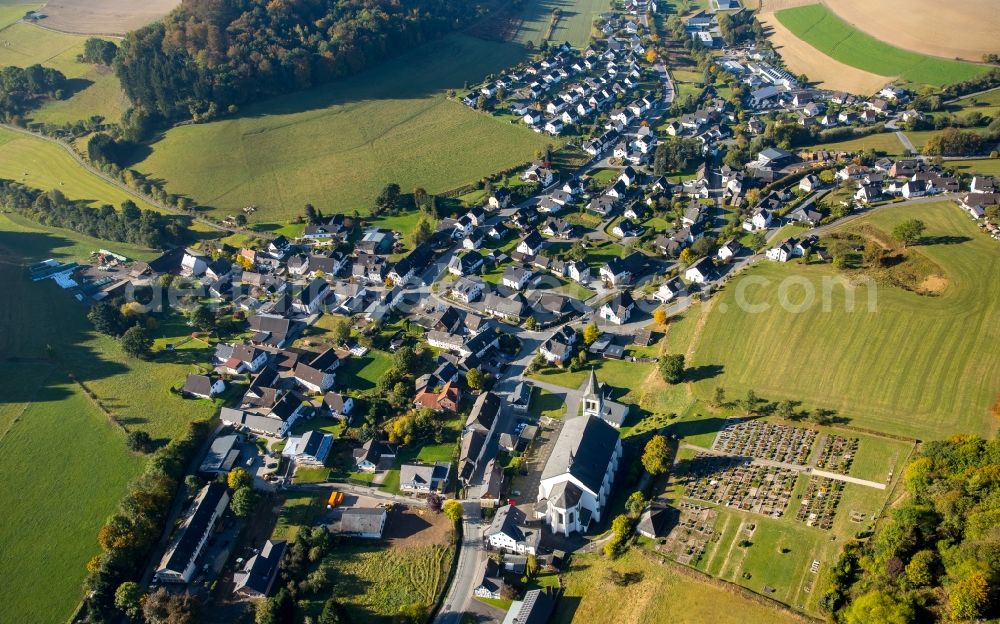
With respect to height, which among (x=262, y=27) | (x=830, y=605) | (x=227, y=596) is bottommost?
(x=227, y=596)

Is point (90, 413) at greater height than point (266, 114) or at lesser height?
lesser

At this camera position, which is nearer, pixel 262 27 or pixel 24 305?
pixel 24 305

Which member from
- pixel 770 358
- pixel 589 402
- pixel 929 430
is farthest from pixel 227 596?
pixel 929 430

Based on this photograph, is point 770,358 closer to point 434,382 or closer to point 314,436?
point 434,382

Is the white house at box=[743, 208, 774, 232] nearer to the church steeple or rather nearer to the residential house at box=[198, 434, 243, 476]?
the church steeple

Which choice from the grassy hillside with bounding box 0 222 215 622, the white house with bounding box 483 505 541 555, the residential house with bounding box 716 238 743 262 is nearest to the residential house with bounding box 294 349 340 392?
the grassy hillside with bounding box 0 222 215 622

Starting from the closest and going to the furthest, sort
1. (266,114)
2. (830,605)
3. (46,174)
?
(830,605)
(46,174)
(266,114)
